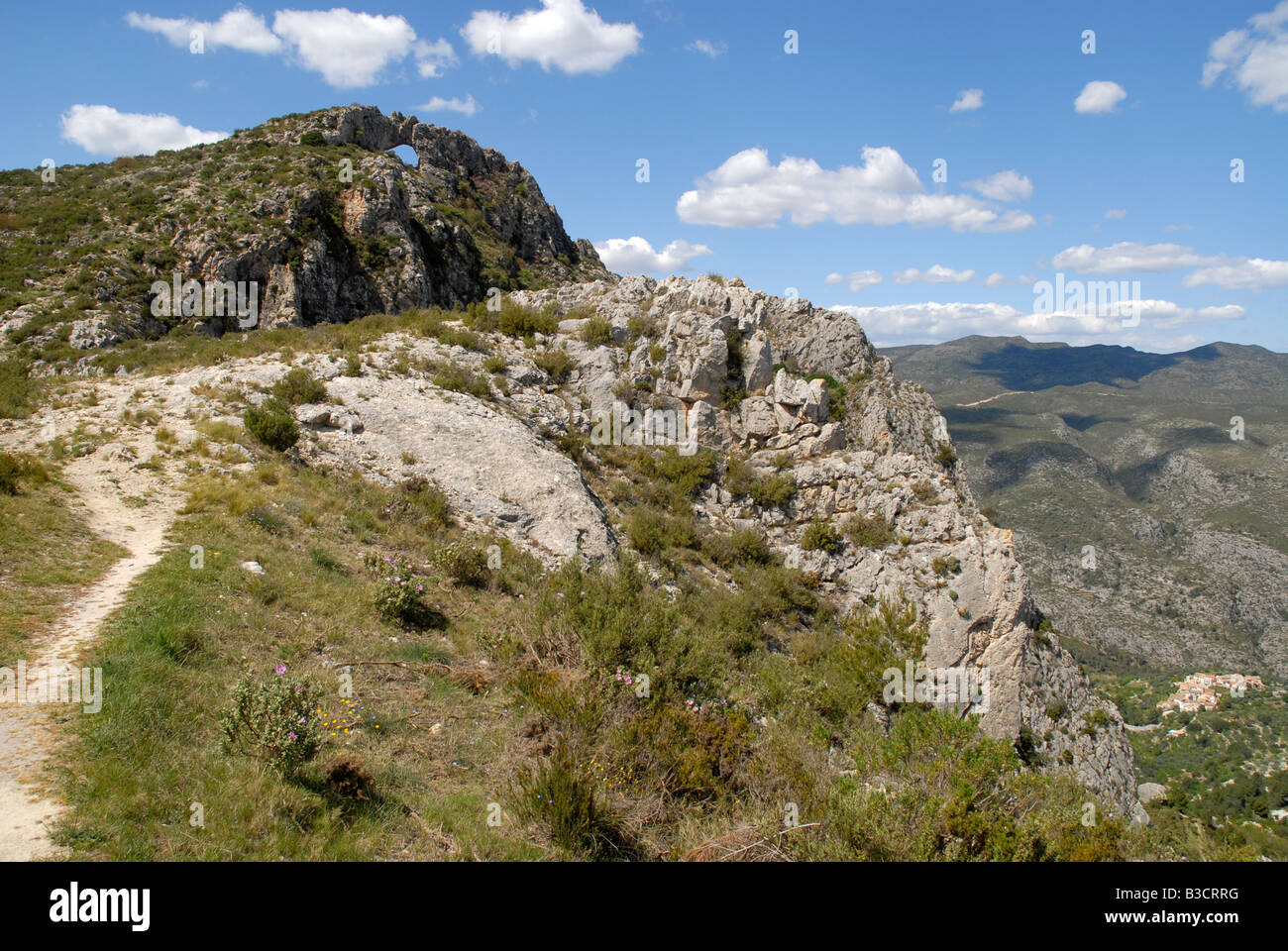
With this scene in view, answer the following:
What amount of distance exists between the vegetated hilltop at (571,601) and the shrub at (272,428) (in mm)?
83

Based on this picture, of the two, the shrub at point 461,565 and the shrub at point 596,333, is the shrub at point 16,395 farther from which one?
the shrub at point 596,333

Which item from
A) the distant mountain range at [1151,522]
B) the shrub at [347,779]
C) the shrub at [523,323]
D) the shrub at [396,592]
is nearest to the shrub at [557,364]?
the shrub at [523,323]

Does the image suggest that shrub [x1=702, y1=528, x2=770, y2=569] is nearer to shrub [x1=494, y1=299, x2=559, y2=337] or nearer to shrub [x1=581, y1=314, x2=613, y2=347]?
shrub [x1=581, y1=314, x2=613, y2=347]

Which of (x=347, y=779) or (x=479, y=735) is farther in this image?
(x=479, y=735)

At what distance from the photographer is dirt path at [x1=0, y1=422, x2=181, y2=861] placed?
381cm

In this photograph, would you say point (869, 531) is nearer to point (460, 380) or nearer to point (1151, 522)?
point (460, 380)

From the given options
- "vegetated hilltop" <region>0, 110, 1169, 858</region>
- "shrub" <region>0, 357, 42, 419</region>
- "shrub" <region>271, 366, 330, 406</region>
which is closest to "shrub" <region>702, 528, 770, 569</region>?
"vegetated hilltop" <region>0, 110, 1169, 858</region>

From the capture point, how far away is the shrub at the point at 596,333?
18906 mm

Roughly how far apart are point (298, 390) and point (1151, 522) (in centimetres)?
11016

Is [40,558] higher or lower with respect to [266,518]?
lower

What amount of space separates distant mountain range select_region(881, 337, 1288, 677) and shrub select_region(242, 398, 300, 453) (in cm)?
4987

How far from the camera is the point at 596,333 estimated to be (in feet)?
62.3

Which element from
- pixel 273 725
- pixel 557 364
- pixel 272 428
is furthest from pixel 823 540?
pixel 272 428
